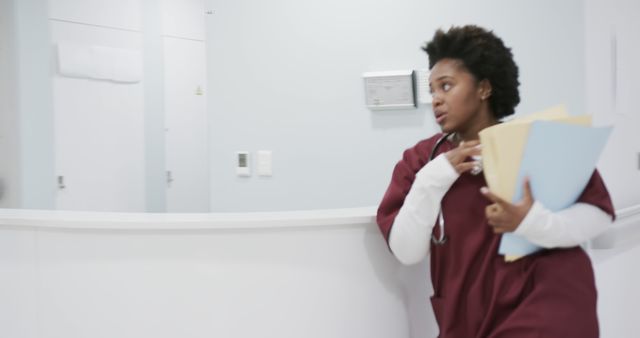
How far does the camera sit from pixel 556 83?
2340mm

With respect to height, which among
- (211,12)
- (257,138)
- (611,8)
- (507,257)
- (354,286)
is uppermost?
(211,12)

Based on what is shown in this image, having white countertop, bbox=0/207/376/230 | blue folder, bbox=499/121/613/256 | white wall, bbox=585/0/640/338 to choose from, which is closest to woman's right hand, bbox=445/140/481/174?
blue folder, bbox=499/121/613/256

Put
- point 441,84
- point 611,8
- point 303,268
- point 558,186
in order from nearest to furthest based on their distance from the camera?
point 558,186
point 441,84
point 303,268
point 611,8

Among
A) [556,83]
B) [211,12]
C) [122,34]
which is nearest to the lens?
[556,83]

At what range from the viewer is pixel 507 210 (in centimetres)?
107

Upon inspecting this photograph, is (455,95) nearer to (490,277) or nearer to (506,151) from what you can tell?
(506,151)

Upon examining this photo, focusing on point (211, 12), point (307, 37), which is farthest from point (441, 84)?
point (211, 12)

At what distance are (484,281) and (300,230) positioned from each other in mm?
507

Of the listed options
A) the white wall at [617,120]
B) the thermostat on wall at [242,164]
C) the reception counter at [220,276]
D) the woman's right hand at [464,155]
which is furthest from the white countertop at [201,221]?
the thermostat on wall at [242,164]

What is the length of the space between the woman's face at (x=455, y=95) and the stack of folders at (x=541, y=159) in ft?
0.52

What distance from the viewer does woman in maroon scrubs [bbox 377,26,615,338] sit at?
108 centimetres

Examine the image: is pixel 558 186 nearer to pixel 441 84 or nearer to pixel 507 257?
pixel 507 257

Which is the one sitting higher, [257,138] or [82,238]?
[257,138]

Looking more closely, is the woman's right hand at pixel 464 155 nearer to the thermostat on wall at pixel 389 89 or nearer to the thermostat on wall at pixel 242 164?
the thermostat on wall at pixel 389 89
